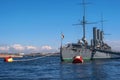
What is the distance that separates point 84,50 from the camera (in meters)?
134

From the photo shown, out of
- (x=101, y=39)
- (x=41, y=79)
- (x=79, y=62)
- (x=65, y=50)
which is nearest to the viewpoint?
(x=41, y=79)

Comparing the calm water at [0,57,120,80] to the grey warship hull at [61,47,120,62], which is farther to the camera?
the grey warship hull at [61,47,120,62]

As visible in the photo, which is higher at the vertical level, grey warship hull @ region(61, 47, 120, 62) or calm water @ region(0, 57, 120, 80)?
grey warship hull @ region(61, 47, 120, 62)

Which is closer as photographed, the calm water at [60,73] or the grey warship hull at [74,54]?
the calm water at [60,73]

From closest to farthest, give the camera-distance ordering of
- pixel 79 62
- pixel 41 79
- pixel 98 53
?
pixel 41 79
pixel 79 62
pixel 98 53

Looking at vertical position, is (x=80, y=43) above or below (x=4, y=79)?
above

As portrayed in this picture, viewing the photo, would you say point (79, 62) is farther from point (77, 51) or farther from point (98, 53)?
point (98, 53)

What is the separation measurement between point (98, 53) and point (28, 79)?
324 ft

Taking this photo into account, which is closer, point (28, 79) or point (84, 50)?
point (28, 79)

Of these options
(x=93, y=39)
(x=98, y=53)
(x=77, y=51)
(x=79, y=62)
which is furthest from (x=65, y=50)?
(x=93, y=39)

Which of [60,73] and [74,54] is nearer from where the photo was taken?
[60,73]

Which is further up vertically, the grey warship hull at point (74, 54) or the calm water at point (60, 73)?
the grey warship hull at point (74, 54)

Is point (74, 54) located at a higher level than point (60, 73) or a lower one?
higher

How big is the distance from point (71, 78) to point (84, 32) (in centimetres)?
9101
